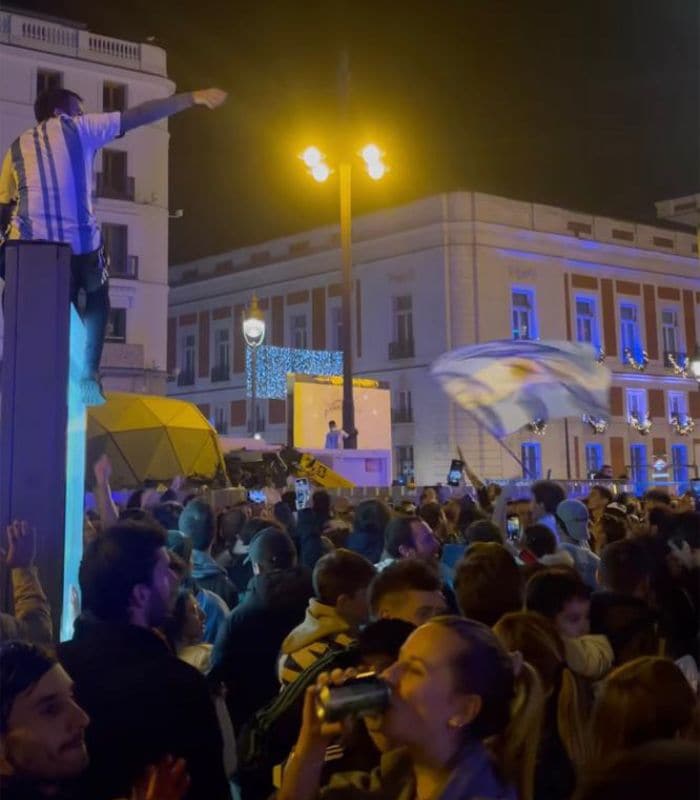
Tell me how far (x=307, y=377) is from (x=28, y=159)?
1657 centimetres

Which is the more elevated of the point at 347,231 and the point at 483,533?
the point at 347,231

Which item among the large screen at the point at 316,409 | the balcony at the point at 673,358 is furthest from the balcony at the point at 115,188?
the balcony at the point at 673,358

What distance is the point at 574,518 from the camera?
280 inches

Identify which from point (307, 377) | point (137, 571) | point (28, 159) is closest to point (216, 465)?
point (307, 377)

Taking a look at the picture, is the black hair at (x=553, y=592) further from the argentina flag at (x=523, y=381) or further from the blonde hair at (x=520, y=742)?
the argentina flag at (x=523, y=381)

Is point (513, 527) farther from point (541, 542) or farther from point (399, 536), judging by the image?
point (399, 536)

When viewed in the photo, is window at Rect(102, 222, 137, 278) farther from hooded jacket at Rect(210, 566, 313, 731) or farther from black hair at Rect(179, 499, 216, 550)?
hooded jacket at Rect(210, 566, 313, 731)

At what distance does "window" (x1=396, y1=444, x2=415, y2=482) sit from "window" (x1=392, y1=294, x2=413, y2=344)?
4292 millimetres

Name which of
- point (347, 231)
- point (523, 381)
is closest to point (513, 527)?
point (523, 381)

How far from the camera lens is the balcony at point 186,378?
45.2 meters

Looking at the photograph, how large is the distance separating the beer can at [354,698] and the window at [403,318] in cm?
3443

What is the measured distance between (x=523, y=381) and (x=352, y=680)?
6.97 meters

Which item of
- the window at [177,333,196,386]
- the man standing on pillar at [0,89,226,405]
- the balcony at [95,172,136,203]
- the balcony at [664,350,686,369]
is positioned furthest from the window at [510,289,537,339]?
the man standing on pillar at [0,89,226,405]

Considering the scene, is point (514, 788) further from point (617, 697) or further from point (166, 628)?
point (166, 628)
